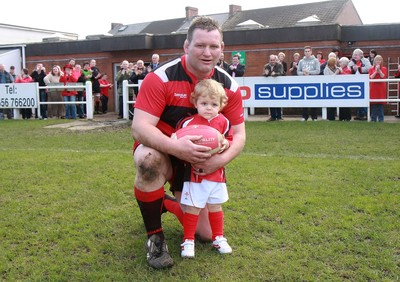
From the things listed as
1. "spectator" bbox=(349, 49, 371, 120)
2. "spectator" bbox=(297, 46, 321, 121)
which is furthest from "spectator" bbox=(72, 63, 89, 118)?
"spectator" bbox=(349, 49, 371, 120)

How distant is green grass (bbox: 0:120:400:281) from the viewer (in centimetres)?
326

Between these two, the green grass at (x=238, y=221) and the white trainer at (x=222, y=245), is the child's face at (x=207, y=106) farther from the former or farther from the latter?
the green grass at (x=238, y=221)

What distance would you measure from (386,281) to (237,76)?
12.2 meters

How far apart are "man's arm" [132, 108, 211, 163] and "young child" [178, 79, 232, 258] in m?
0.20

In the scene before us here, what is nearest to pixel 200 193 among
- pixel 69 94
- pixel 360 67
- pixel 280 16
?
pixel 360 67

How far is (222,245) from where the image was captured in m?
3.54

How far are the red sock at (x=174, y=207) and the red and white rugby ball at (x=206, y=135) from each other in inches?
29.6

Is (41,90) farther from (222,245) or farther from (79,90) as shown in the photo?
(222,245)

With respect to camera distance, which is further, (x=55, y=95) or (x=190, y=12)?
(x=190, y=12)

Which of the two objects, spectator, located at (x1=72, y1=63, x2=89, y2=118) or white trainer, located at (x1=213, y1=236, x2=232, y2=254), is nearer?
white trainer, located at (x1=213, y1=236, x2=232, y2=254)

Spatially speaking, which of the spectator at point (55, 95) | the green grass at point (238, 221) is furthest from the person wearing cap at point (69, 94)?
the green grass at point (238, 221)

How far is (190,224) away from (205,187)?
0.31m

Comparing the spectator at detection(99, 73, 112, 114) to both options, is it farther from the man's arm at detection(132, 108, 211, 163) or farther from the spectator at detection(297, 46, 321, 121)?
the man's arm at detection(132, 108, 211, 163)

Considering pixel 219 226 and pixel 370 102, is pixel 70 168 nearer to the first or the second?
pixel 219 226
